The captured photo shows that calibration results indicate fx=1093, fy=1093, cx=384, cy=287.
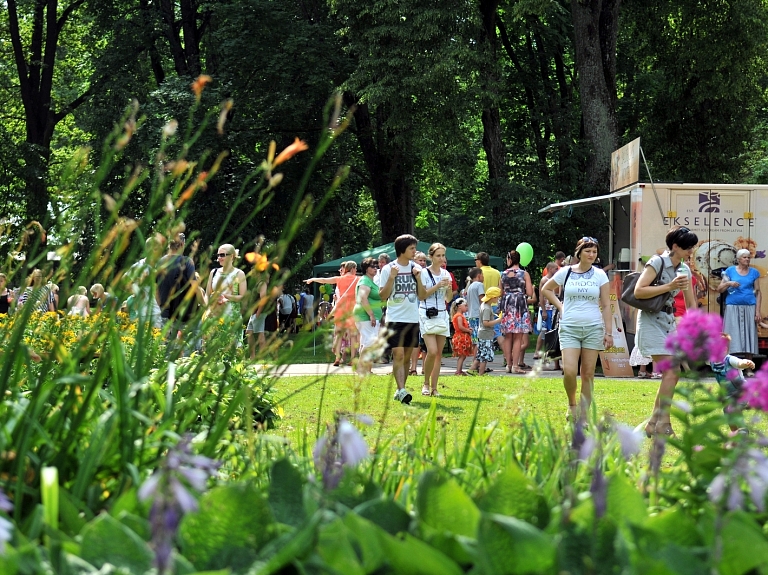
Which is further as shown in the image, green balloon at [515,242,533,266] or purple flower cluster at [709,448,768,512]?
green balloon at [515,242,533,266]

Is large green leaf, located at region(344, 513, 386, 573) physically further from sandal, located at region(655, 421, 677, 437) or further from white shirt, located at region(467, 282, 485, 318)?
white shirt, located at region(467, 282, 485, 318)

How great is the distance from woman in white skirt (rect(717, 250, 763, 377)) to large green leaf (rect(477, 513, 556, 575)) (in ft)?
41.4

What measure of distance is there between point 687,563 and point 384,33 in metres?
22.6

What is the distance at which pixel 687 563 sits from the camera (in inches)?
73.5

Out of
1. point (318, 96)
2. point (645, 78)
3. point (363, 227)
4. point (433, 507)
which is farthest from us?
point (363, 227)

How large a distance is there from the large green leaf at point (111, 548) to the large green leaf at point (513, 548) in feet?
1.91

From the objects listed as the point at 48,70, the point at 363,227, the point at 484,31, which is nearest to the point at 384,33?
the point at 484,31

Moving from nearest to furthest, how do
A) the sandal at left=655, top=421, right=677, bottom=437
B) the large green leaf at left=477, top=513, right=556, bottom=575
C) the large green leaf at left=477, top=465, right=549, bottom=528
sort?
the large green leaf at left=477, top=513, right=556, bottom=575, the large green leaf at left=477, top=465, right=549, bottom=528, the sandal at left=655, top=421, right=677, bottom=437

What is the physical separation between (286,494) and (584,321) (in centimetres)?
640

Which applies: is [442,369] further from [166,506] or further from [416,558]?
[166,506]

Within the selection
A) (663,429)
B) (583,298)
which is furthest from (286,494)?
(583,298)

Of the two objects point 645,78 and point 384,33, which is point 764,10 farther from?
point 384,33

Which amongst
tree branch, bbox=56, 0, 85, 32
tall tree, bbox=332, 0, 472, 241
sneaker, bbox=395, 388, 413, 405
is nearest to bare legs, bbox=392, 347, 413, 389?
sneaker, bbox=395, 388, 413, 405

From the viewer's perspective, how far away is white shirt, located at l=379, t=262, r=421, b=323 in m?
11.0
